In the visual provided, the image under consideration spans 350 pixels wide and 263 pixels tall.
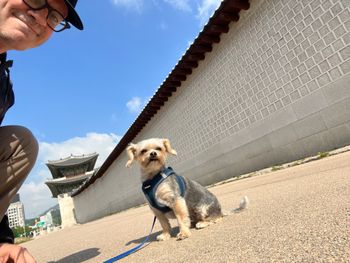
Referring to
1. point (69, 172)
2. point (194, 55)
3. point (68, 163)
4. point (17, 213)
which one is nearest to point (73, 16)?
point (194, 55)

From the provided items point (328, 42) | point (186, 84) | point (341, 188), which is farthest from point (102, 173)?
point (341, 188)

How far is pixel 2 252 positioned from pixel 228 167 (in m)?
8.29

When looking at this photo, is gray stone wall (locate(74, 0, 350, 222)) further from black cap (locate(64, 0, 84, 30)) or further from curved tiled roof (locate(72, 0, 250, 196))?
black cap (locate(64, 0, 84, 30))

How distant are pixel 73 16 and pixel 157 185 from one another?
5.40 ft

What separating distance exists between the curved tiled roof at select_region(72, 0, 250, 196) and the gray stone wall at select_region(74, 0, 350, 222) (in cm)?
22

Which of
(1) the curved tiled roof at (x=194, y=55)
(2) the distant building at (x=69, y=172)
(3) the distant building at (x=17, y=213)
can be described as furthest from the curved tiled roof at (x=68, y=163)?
(3) the distant building at (x=17, y=213)

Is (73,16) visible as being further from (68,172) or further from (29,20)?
(68,172)

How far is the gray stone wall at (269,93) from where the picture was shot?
18.9ft

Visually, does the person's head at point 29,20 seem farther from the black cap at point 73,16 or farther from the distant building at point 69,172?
the distant building at point 69,172

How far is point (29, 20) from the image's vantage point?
1612mm

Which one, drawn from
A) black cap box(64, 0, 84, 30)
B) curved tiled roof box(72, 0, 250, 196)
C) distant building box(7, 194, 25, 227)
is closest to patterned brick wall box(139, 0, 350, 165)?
curved tiled roof box(72, 0, 250, 196)

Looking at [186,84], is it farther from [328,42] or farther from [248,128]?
[328,42]

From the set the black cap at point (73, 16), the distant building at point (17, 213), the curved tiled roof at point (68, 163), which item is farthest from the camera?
the distant building at point (17, 213)

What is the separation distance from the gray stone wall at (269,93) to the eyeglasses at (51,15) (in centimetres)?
516
